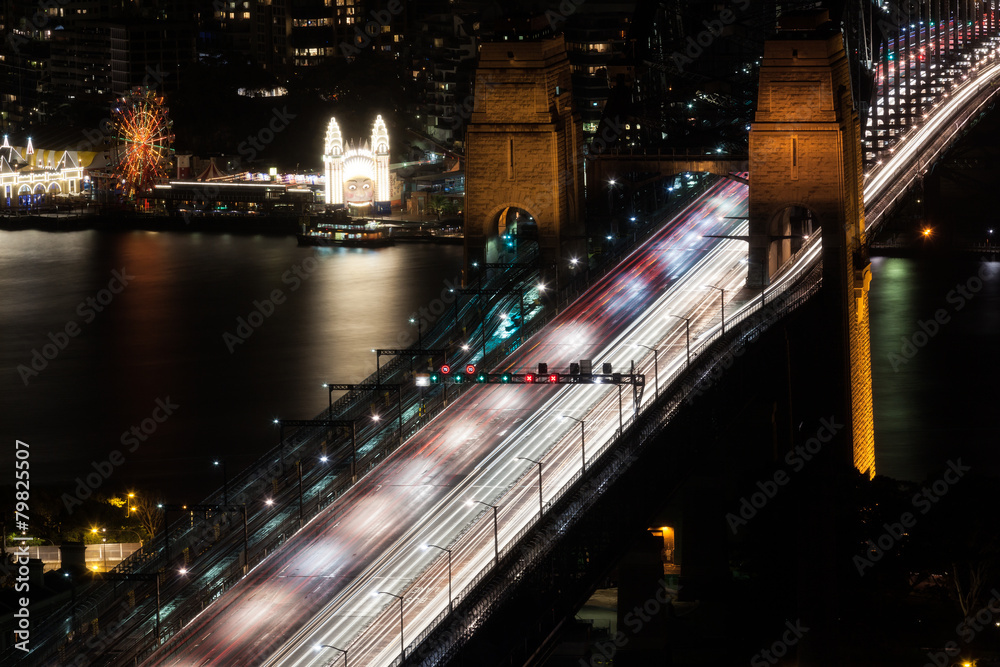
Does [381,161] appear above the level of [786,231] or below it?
below

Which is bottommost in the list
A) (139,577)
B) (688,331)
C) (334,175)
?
(139,577)

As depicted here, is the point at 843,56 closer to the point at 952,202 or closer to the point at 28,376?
the point at 28,376

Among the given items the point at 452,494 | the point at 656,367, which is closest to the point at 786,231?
the point at 656,367

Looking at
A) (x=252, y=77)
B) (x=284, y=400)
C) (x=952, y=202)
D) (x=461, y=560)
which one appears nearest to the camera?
(x=461, y=560)

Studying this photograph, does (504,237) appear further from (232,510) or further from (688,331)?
(232,510)

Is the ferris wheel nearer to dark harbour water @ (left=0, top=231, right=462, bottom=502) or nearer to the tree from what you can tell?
dark harbour water @ (left=0, top=231, right=462, bottom=502)

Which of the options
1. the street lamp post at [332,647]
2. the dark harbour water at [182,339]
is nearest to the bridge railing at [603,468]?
the street lamp post at [332,647]

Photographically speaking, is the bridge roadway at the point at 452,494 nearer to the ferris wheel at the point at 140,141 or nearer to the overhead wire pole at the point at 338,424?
the overhead wire pole at the point at 338,424

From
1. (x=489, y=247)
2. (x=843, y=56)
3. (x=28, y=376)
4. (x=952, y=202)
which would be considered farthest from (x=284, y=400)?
(x=952, y=202)
